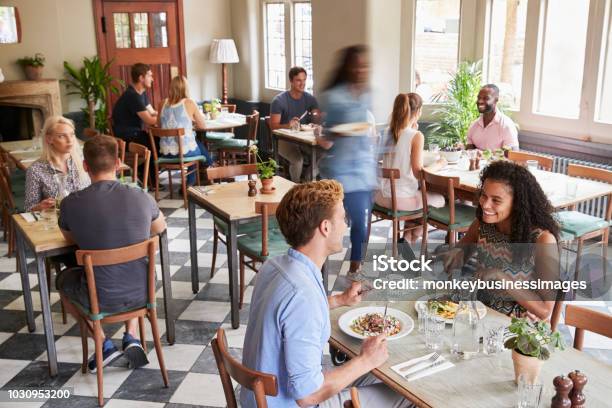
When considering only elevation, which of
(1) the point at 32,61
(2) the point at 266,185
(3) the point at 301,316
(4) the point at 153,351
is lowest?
(4) the point at 153,351

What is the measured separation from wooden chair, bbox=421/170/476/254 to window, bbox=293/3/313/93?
4.36 m

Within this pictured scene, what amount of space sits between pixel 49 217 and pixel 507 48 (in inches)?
191

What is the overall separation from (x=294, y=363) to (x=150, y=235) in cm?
185

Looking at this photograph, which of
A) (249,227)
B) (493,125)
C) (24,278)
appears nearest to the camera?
(24,278)

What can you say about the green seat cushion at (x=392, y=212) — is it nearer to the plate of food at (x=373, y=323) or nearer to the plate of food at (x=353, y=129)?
the plate of food at (x=353, y=129)

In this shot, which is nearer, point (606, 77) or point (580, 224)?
point (580, 224)

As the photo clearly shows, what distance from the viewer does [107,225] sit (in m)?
3.18

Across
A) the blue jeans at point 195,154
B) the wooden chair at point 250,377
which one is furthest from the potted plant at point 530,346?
the blue jeans at point 195,154

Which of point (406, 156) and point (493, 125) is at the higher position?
point (493, 125)

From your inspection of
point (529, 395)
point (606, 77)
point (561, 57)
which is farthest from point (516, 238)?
point (561, 57)

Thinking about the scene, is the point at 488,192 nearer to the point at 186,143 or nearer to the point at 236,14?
the point at 186,143

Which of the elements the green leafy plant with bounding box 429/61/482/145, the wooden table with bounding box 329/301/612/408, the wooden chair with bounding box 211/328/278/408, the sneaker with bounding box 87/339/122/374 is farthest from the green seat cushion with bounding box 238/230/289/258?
the green leafy plant with bounding box 429/61/482/145

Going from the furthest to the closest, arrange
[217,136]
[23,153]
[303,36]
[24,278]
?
[303,36] < [217,136] < [23,153] < [24,278]

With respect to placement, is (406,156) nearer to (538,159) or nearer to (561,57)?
(538,159)
